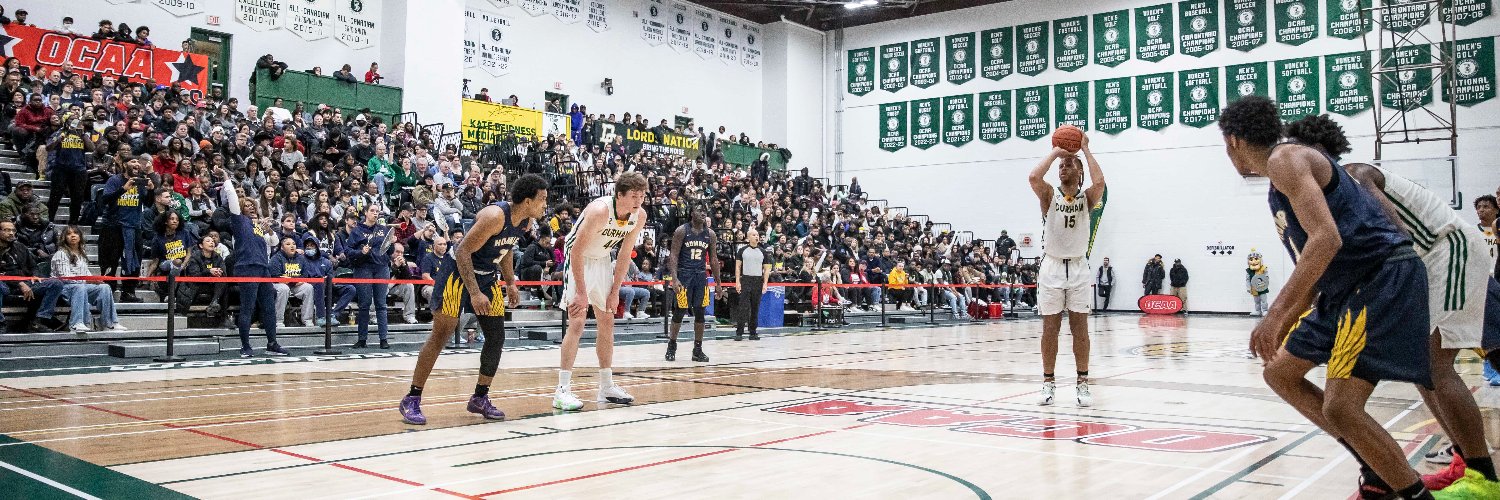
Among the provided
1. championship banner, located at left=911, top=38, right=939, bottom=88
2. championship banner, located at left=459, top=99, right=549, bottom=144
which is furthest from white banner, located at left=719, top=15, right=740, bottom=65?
championship banner, located at left=459, top=99, right=549, bottom=144

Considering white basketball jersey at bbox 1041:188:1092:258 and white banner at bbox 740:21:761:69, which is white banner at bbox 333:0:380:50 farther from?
white basketball jersey at bbox 1041:188:1092:258

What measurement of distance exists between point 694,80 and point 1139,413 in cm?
2455

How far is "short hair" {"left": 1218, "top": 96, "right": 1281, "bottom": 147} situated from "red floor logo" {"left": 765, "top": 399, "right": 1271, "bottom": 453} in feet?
6.22

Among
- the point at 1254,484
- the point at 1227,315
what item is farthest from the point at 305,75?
the point at 1227,315

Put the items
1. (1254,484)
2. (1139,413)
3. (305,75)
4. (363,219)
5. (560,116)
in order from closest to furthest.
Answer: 1. (1254,484)
2. (1139,413)
3. (363,219)
4. (305,75)
5. (560,116)

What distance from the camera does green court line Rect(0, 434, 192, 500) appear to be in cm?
366

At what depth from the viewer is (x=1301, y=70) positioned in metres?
25.4

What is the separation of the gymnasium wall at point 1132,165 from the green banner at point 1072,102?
20 cm

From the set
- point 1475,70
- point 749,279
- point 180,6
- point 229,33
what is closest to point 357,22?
point 229,33

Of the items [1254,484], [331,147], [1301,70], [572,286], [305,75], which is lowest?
[1254,484]

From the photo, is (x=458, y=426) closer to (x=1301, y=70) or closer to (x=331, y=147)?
(x=331, y=147)

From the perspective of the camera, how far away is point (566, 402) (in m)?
6.19

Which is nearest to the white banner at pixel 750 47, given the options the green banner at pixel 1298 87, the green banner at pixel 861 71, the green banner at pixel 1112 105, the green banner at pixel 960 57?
the green banner at pixel 861 71

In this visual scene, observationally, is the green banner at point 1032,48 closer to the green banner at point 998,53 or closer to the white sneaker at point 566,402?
the green banner at point 998,53
